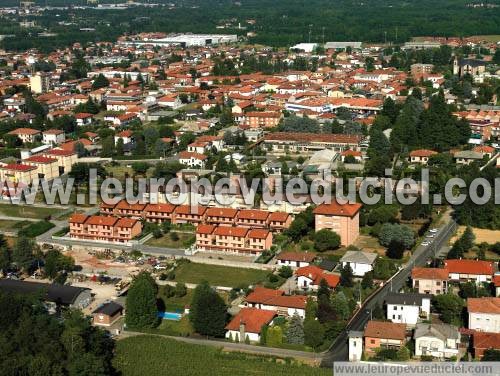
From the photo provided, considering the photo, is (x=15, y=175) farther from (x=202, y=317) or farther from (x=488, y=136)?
(x=488, y=136)

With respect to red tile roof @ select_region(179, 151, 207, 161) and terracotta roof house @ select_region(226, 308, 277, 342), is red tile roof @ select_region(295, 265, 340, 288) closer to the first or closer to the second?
terracotta roof house @ select_region(226, 308, 277, 342)

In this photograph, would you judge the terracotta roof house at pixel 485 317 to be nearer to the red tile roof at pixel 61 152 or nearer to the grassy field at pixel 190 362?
the grassy field at pixel 190 362

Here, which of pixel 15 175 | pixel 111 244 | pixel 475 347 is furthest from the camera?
pixel 15 175

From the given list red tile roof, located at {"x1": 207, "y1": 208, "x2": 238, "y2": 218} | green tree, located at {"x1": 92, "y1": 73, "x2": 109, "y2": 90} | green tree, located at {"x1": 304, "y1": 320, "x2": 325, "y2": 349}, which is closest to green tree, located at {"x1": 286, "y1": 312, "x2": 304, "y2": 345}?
green tree, located at {"x1": 304, "y1": 320, "x2": 325, "y2": 349}

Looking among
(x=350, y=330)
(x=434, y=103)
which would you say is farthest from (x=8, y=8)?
(x=350, y=330)

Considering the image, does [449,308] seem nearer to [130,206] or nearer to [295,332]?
[295,332]

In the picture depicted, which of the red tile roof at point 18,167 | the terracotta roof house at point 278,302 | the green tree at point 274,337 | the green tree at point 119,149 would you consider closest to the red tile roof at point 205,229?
the terracotta roof house at point 278,302

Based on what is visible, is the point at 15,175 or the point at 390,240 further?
the point at 15,175

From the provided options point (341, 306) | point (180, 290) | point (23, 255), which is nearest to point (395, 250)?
point (341, 306)
